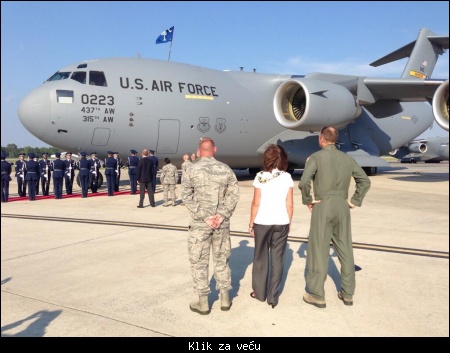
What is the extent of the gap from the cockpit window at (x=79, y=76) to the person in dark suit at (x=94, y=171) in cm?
231

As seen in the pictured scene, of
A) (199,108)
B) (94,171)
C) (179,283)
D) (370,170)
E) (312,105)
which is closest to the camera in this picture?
(179,283)

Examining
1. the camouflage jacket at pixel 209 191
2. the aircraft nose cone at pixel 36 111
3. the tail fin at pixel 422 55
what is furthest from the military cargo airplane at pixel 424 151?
the camouflage jacket at pixel 209 191

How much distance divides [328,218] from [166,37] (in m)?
18.5

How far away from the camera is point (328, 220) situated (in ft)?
12.4

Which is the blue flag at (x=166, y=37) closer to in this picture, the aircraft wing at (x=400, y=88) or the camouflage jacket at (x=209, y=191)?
the aircraft wing at (x=400, y=88)

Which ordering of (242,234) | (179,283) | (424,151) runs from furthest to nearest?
1. (424,151)
2. (242,234)
3. (179,283)

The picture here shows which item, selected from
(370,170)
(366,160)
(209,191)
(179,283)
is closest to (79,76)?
(179,283)

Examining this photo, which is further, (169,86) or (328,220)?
(169,86)

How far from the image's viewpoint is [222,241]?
12.3 ft

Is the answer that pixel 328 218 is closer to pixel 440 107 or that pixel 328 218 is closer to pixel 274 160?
pixel 274 160

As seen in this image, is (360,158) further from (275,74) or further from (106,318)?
(106,318)

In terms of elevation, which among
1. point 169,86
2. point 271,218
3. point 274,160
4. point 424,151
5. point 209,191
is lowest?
point 424,151

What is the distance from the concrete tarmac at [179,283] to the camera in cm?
326

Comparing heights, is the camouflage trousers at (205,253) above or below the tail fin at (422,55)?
below
